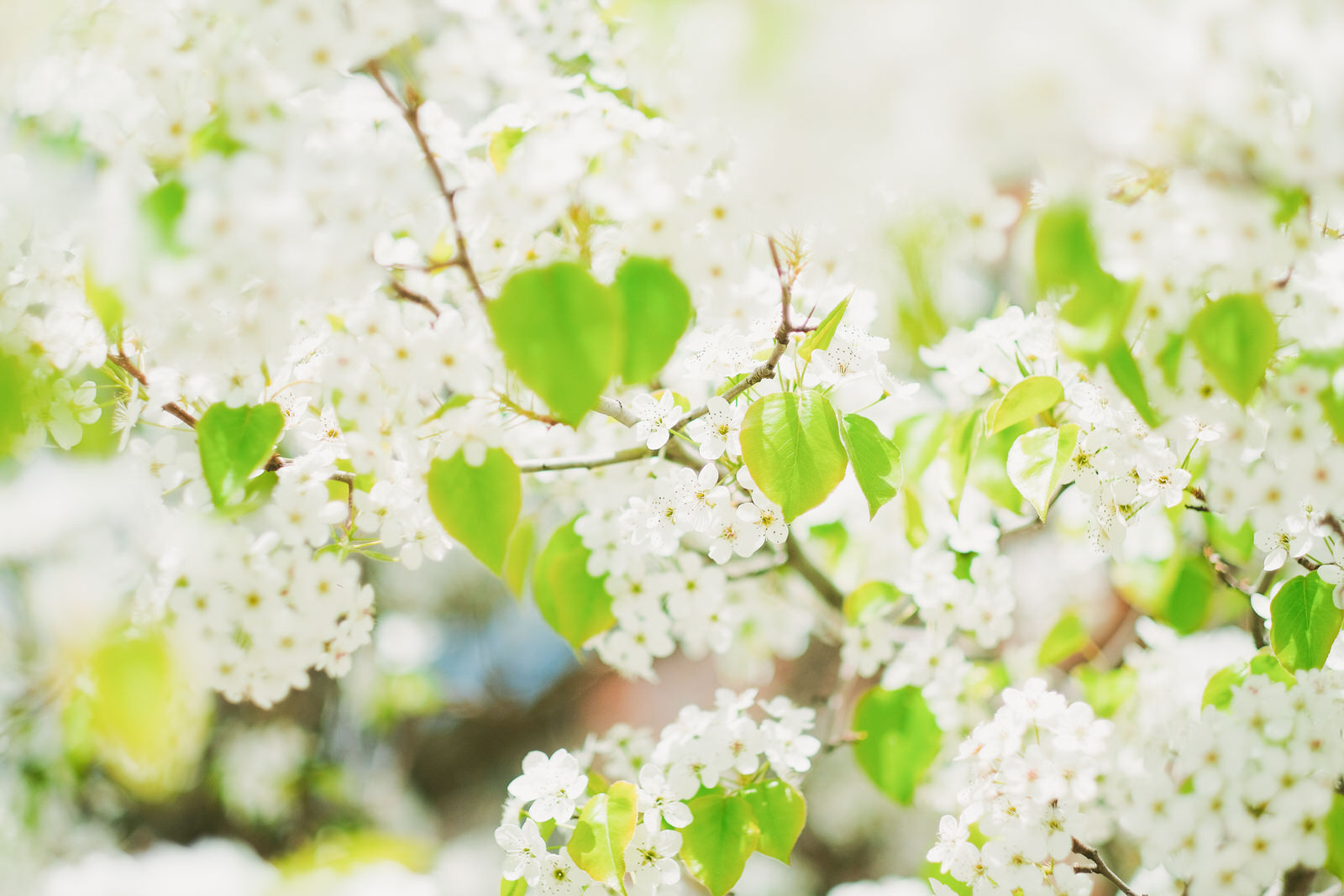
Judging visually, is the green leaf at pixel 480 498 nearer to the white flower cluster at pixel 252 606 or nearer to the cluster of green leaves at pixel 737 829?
the white flower cluster at pixel 252 606

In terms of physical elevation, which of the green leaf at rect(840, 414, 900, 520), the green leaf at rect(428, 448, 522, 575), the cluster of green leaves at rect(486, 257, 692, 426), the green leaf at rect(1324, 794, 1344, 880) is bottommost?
the green leaf at rect(1324, 794, 1344, 880)

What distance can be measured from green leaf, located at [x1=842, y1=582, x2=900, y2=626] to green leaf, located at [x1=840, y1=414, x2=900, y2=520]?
385 millimetres

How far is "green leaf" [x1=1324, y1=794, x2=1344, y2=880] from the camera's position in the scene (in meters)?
0.75

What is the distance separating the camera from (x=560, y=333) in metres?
0.47

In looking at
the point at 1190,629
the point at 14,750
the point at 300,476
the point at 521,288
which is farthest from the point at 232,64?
the point at 14,750

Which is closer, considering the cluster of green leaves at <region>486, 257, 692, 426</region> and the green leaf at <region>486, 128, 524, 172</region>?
the cluster of green leaves at <region>486, 257, 692, 426</region>

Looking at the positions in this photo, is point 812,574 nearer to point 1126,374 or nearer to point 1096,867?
point 1096,867

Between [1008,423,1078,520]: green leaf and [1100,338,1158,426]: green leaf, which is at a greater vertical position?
[1100,338,1158,426]: green leaf

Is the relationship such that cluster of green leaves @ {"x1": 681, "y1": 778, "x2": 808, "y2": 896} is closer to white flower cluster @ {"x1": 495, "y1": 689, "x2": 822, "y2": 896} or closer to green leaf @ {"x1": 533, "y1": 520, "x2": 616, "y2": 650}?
white flower cluster @ {"x1": 495, "y1": 689, "x2": 822, "y2": 896}

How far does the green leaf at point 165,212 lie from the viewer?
448 millimetres

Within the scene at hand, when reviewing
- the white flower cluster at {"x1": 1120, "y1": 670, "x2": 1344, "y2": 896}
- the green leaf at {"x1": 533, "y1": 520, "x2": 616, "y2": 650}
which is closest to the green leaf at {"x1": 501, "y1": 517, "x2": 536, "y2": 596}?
the green leaf at {"x1": 533, "y1": 520, "x2": 616, "y2": 650}

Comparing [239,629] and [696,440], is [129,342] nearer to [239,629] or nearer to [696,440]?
[239,629]

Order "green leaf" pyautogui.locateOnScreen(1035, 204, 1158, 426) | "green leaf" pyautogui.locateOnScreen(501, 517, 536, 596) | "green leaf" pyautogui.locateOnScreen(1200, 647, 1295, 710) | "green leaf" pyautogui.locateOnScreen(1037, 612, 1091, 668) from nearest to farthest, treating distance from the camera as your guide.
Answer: "green leaf" pyautogui.locateOnScreen(1035, 204, 1158, 426), "green leaf" pyautogui.locateOnScreen(1200, 647, 1295, 710), "green leaf" pyautogui.locateOnScreen(501, 517, 536, 596), "green leaf" pyautogui.locateOnScreen(1037, 612, 1091, 668)

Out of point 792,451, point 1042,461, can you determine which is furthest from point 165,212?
point 1042,461
